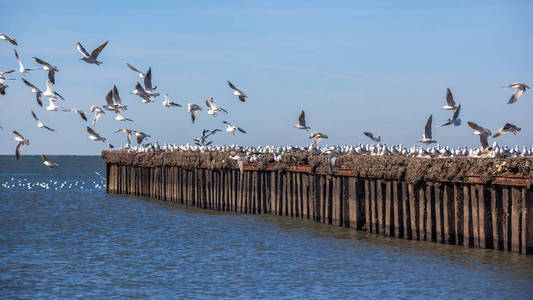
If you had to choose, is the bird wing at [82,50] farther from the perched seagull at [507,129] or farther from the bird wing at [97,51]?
the perched seagull at [507,129]

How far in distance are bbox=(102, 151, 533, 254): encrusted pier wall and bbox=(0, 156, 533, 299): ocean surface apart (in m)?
0.55

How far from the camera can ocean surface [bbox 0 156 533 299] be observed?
1695 centimetres

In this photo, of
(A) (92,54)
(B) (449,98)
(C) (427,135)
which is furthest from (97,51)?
(C) (427,135)

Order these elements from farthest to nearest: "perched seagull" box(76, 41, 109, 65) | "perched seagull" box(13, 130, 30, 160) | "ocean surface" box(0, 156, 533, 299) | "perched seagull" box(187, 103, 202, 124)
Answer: "perched seagull" box(187, 103, 202, 124) < "perched seagull" box(13, 130, 30, 160) < "perched seagull" box(76, 41, 109, 65) < "ocean surface" box(0, 156, 533, 299)

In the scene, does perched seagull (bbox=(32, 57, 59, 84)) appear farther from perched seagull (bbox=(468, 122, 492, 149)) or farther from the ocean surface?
perched seagull (bbox=(468, 122, 492, 149))

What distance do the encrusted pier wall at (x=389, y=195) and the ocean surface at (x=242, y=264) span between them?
1.79 feet

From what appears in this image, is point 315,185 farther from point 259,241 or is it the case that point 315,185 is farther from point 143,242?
point 143,242

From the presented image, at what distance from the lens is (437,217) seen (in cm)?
2194

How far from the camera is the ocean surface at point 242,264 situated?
16953 mm

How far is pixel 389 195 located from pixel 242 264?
5.91 metres

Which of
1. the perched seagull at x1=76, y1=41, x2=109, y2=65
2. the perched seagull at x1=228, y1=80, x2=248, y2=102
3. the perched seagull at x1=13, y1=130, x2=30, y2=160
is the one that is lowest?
the perched seagull at x1=13, y1=130, x2=30, y2=160

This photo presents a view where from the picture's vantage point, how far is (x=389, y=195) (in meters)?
24.0

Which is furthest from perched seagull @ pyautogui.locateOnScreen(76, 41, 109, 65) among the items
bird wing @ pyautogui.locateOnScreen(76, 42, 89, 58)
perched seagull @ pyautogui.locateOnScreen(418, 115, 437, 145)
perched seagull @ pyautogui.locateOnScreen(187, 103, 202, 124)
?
perched seagull @ pyautogui.locateOnScreen(418, 115, 437, 145)

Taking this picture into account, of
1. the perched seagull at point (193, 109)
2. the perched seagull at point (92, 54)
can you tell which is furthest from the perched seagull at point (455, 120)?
the perched seagull at point (92, 54)
